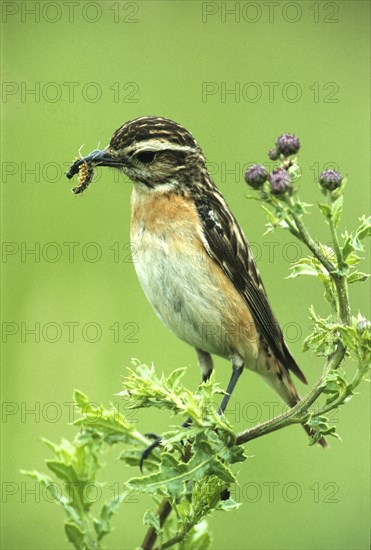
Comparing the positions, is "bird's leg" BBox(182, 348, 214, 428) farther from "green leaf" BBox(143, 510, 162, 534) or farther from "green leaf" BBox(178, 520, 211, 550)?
"green leaf" BBox(143, 510, 162, 534)

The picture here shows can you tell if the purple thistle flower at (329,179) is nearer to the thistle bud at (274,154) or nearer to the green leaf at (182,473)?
the thistle bud at (274,154)

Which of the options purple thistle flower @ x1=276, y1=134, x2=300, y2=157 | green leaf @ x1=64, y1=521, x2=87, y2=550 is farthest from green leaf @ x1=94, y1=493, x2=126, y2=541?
purple thistle flower @ x1=276, y1=134, x2=300, y2=157

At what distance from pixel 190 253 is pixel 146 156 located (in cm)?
64

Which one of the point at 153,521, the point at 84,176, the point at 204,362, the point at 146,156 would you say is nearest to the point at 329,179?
the point at 153,521

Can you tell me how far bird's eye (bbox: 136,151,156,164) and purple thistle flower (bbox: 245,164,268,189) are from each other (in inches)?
89.2

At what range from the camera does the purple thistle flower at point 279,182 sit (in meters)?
3.54

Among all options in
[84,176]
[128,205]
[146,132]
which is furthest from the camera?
[128,205]

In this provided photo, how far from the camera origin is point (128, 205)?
9680 mm

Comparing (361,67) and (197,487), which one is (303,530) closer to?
(197,487)

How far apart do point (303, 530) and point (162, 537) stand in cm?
414

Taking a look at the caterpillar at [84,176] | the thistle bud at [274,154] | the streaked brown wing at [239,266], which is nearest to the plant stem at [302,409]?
the thistle bud at [274,154]

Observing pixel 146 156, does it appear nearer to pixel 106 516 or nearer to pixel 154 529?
pixel 106 516

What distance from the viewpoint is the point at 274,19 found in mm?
12266

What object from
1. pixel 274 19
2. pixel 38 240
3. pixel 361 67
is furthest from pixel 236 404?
pixel 274 19
